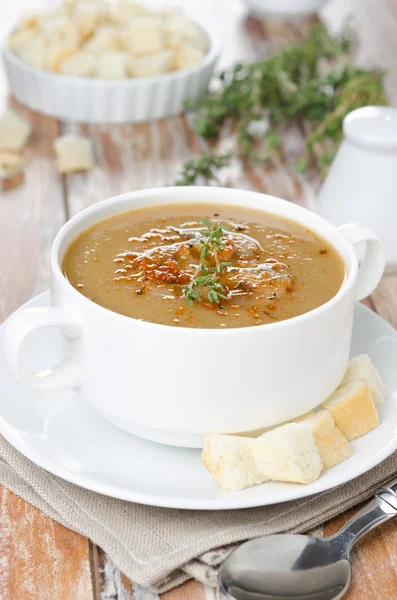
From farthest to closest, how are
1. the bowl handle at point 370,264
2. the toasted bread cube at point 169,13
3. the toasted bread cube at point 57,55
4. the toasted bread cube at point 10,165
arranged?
the toasted bread cube at point 169,13, the toasted bread cube at point 57,55, the toasted bread cube at point 10,165, the bowl handle at point 370,264

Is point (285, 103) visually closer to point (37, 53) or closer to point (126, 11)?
point (126, 11)

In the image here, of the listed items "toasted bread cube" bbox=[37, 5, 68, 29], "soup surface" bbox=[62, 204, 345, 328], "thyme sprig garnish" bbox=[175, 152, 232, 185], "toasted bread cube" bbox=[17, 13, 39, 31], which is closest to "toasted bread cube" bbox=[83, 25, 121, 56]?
"toasted bread cube" bbox=[37, 5, 68, 29]

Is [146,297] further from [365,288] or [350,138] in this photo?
[350,138]

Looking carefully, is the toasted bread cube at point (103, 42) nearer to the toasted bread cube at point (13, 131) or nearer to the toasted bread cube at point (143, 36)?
the toasted bread cube at point (143, 36)

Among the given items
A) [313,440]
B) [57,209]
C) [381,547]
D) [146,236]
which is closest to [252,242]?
[146,236]

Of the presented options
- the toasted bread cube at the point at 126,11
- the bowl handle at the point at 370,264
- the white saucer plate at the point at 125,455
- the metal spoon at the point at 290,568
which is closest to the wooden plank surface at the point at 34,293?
the white saucer plate at the point at 125,455

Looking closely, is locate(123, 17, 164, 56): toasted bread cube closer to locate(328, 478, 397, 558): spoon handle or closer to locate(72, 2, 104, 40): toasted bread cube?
locate(72, 2, 104, 40): toasted bread cube
